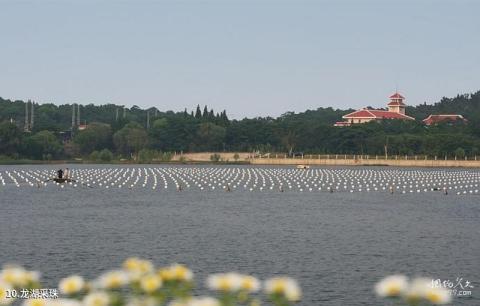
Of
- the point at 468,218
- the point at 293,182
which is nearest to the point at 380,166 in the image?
the point at 293,182

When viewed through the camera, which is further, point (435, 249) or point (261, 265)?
point (435, 249)

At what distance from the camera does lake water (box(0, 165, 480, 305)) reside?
3731 cm

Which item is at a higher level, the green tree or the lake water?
the green tree

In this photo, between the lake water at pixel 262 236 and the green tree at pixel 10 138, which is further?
the green tree at pixel 10 138

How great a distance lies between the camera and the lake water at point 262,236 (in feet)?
122

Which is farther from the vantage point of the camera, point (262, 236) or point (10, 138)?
point (10, 138)

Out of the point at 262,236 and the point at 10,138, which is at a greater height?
the point at 10,138

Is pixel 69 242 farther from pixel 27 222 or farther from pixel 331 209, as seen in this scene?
pixel 331 209

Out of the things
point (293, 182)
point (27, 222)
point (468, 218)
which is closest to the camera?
point (27, 222)

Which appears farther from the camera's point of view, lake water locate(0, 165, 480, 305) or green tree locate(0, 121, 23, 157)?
green tree locate(0, 121, 23, 157)

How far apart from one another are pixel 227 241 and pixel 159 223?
12448 millimetres

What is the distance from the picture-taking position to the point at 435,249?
4641 cm

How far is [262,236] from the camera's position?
5141 centimetres

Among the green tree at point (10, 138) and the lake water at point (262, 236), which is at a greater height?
the green tree at point (10, 138)
